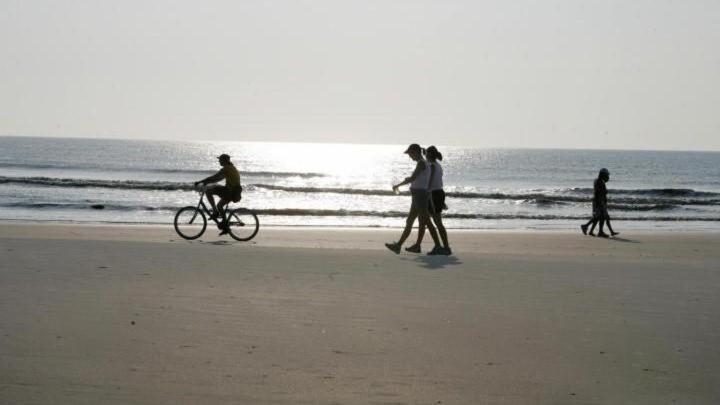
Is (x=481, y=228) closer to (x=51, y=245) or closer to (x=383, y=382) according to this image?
(x=51, y=245)

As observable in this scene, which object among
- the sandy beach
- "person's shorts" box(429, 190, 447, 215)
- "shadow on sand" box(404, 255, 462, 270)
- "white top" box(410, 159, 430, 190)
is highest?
"white top" box(410, 159, 430, 190)

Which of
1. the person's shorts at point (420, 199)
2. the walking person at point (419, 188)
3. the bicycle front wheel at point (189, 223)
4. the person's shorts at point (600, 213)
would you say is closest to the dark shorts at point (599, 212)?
the person's shorts at point (600, 213)

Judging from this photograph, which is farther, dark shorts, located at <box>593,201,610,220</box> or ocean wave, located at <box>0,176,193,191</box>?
ocean wave, located at <box>0,176,193,191</box>

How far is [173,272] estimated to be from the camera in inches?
393

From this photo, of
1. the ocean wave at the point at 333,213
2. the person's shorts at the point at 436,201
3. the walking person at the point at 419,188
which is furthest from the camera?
the ocean wave at the point at 333,213

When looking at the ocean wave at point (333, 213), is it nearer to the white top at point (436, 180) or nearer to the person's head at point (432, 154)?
the white top at point (436, 180)

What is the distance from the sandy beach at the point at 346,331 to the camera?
512 centimetres

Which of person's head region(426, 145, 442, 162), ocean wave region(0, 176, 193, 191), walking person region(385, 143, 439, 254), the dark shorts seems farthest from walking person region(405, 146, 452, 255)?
ocean wave region(0, 176, 193, 191)

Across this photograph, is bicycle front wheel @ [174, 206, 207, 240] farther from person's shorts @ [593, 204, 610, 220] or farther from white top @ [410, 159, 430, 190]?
person's shorts @ [593, 204, 610, 220]

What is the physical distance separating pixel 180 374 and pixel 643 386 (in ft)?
9.18

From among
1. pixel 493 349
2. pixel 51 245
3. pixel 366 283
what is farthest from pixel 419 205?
pixel 493 349

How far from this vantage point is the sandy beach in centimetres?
512

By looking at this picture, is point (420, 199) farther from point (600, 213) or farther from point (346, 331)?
point (600, 213)

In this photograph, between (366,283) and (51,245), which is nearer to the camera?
(366,283)
